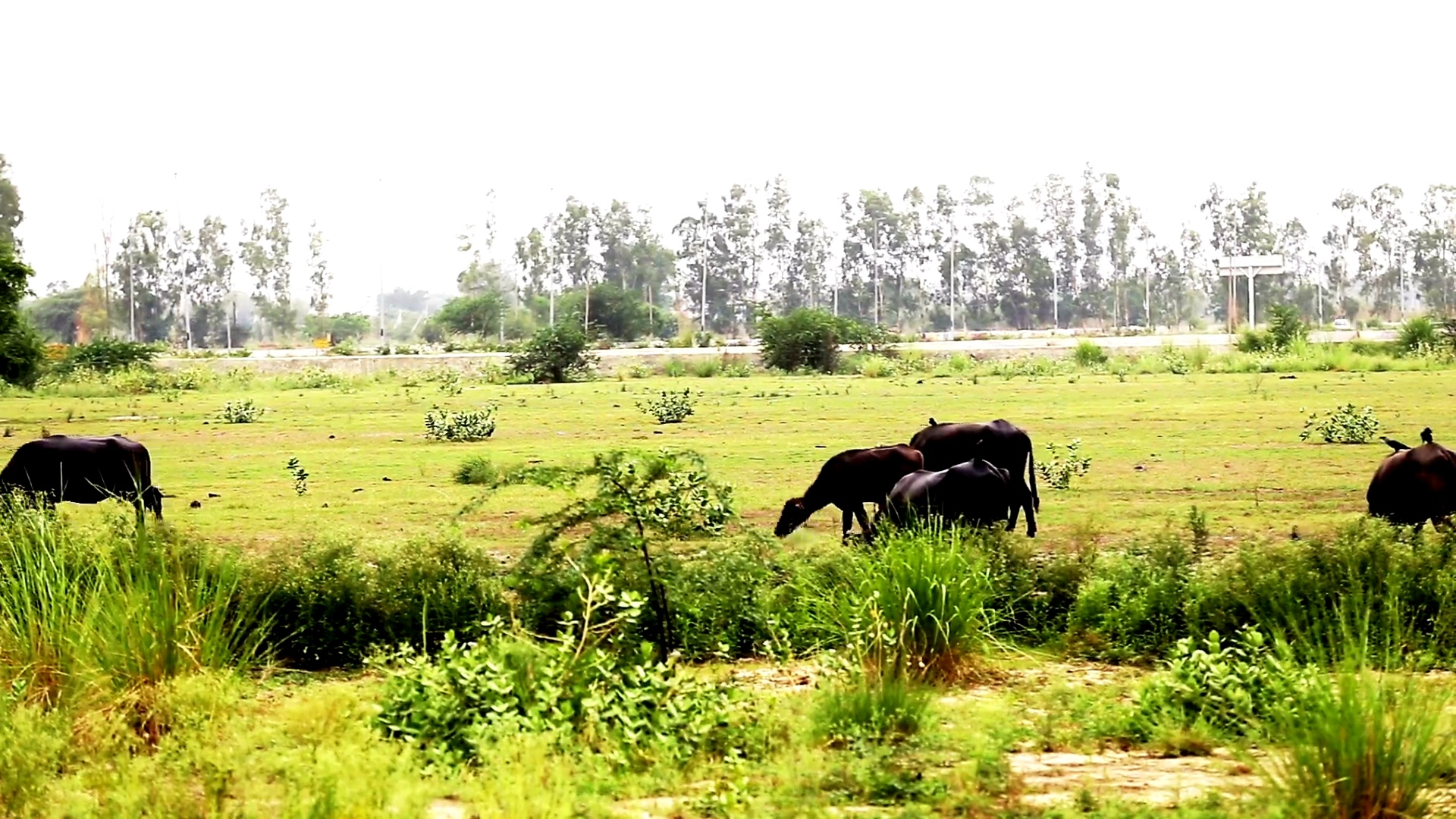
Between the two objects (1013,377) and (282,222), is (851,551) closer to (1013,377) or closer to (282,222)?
(1013,377)

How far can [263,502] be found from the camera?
37.6 ft

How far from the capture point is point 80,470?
1032cm

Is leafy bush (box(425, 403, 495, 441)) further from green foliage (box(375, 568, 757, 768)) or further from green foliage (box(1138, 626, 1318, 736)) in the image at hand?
green foliage (box(1138, 626, 1318, 736))

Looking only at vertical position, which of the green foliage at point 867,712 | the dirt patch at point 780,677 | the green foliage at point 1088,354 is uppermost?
the green foliage at point 1088,354

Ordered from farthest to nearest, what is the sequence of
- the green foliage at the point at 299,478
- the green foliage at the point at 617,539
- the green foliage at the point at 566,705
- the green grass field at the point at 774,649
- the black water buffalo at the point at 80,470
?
the green foliage at the point at 299,478 → the black water buffalo at the point at 80,470 → the green foliage at the point at 617,539 → the green foliage at the point at 566,705 → the green grass field at the point at 774,649

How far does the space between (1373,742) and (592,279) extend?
27546mm

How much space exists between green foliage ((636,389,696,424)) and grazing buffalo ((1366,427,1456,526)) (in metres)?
7.64

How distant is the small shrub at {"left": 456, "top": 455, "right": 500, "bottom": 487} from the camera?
11.5 meters

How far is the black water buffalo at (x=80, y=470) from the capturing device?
10195 millimetres

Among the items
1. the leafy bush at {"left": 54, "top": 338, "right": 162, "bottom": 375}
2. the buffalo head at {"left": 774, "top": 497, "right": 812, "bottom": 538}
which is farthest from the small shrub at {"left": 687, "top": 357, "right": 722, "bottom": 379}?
the buffalo head at {"left": 774, "top": 497, "right": 812, "bottom": 538}

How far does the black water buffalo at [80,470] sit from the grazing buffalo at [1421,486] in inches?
273

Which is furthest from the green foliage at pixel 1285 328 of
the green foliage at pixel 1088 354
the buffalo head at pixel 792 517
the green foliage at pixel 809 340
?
the buffalo head at pixel 792 517

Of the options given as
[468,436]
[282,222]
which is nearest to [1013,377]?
[468,436]

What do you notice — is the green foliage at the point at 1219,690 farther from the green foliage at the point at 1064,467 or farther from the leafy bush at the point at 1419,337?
the leafy bush at the point at 1419,337
